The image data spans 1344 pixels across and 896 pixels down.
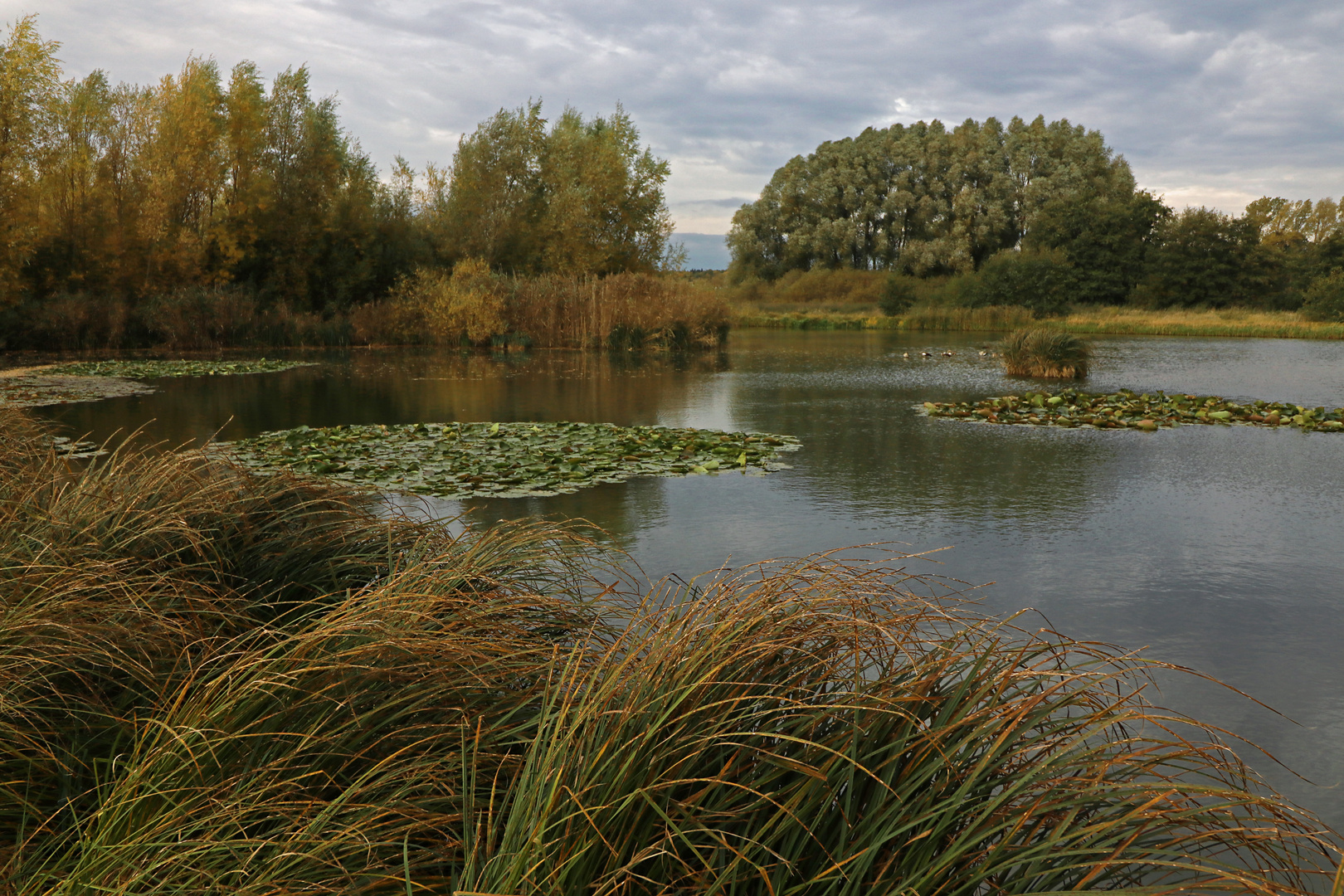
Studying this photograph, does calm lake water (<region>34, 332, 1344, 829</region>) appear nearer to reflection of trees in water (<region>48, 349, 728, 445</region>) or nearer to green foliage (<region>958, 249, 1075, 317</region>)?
reflection of trees in water (<region>48, 349, 728, 445</region>)

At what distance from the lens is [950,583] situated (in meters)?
5.28

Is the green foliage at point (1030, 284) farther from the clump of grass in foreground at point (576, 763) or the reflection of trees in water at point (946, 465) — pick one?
the clump of grass in foreground at point (576, 763)

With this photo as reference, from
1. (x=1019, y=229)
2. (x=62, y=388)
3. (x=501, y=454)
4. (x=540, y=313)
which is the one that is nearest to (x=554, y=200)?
(x=540, y=313)

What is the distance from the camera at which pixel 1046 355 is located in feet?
63.4

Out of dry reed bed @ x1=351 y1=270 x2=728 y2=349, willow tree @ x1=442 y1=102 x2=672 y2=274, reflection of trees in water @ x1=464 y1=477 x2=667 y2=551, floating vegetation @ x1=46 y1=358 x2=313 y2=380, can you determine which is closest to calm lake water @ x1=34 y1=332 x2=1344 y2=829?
reflection of trees in water @ x1=464 y1=477 x2=667 y2=551

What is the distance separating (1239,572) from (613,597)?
3833 millimetres

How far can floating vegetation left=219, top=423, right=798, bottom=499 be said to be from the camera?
8078 millimetres

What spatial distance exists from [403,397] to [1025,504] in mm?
10843

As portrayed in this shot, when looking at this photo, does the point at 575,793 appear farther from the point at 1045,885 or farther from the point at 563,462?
the point at 563,462

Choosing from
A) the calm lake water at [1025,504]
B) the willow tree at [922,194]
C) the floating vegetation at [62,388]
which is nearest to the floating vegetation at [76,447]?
the calm lake water at [1025,504]

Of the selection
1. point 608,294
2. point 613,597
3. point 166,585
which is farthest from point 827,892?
point 608,294

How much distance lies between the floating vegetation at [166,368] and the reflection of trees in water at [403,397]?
0.88 meters

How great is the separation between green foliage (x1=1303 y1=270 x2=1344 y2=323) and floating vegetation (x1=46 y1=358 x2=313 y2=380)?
41.0 metres

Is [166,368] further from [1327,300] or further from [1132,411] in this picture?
[1327,300]
